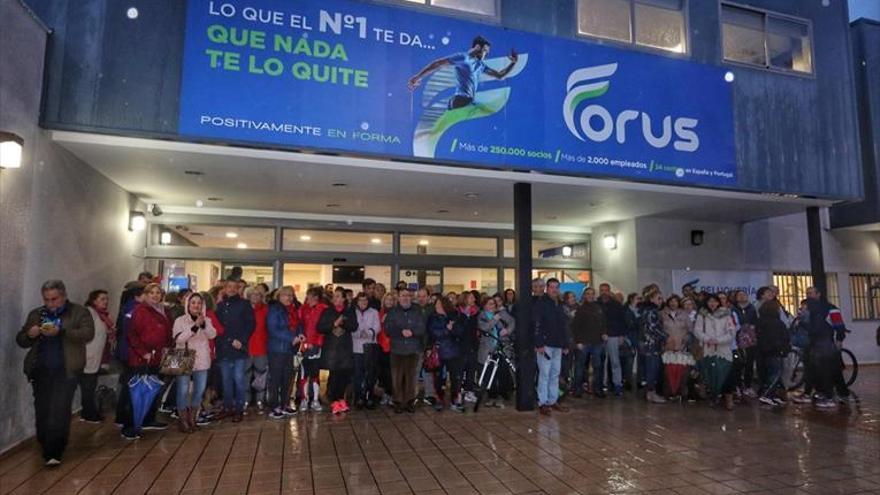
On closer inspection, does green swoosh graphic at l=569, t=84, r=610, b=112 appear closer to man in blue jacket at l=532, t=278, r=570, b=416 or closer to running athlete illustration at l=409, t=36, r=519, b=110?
running athlete illustration at l=409, t=36, r=519, b=110

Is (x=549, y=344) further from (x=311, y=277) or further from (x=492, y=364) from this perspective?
(x=311, y=277)

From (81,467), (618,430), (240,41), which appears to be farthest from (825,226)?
(81,467)

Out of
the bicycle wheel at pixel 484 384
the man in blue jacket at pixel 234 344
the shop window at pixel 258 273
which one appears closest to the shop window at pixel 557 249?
the bicycle wheel at pixel 484 384

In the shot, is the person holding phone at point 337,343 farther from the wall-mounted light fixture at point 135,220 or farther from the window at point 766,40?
the window at point 766,40

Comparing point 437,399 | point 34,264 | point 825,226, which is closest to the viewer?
point 34,264

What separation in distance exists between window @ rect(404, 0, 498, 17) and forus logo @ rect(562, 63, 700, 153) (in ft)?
5.12

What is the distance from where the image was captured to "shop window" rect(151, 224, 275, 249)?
31.6 ft

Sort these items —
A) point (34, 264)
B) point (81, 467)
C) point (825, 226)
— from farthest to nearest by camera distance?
1. point (825, 226)
2. point (34, 264)
3. point (81, 467)

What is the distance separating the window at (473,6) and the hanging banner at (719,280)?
256 inches

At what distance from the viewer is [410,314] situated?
6.99 meters

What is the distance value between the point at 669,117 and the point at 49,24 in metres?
8.53

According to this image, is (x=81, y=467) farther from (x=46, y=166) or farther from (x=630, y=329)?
(x=630, y=329)

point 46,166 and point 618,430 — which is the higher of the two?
point 46,166

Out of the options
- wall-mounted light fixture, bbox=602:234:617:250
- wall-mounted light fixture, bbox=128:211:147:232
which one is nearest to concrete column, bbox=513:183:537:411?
wall-mounted light fixture, bbox=602:234:617:250
